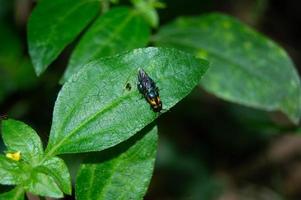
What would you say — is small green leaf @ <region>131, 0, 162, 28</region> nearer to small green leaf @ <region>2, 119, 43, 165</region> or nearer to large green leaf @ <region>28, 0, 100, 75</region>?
large green leaf @ <region>28, 0, 100, 75</region>

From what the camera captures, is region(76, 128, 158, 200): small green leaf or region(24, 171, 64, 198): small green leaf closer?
region(24, 171, 64, 198): small green leaf

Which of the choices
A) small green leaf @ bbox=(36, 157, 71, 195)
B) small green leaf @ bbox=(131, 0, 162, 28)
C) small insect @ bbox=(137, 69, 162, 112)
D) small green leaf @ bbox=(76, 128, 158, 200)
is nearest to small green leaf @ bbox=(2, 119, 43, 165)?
small green leaf @ bbox=(36, 157, 71, 195)

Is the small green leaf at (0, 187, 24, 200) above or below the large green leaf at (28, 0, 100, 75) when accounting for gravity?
below

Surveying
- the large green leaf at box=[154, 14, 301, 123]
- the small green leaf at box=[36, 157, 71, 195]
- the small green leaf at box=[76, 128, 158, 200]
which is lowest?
the large green leaf at box=[154, 14, 301, 123]

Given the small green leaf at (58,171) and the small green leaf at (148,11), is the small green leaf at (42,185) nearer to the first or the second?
the small green leaf at (58,171)

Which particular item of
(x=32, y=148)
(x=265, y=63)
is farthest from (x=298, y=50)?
(x=32, y=148)

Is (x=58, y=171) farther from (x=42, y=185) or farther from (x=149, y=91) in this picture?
(x=149, y=91)
